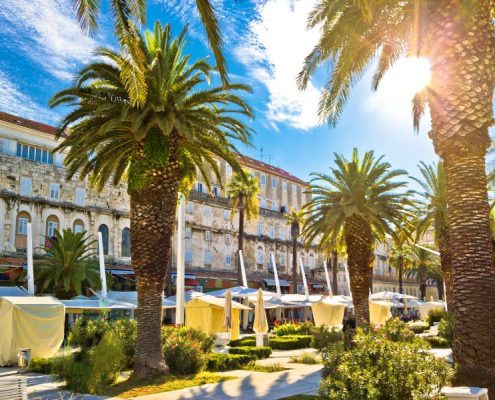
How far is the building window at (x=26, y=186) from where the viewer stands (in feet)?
130

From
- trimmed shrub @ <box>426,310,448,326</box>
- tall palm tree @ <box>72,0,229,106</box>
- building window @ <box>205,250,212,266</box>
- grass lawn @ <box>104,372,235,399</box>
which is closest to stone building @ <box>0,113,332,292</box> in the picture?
building window @ <box>205,250,212,266</box>

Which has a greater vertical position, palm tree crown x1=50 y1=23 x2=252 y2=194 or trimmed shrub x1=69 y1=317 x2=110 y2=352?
palm tree crown x1=50 y1=23 x2=252 y2=194

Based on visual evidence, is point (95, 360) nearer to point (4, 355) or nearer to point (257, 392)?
point (257, 392)

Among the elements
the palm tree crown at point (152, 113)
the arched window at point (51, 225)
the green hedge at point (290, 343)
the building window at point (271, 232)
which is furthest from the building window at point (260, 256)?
the palm tree crown at point (152, 113)

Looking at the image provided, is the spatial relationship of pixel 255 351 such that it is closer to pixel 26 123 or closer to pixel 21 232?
pixel 21 232

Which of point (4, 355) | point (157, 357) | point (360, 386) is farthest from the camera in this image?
point (4, 355)

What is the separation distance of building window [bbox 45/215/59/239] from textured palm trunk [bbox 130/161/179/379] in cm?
2855

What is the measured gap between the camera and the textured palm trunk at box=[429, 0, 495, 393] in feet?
30.9

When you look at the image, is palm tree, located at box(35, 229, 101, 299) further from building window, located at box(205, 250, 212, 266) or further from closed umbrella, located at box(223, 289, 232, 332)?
building window, located at box(205, 250, 212, 266)

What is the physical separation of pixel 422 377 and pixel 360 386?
97cm

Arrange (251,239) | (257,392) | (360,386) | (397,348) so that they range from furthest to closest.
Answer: (251,239) → (257,392) → (397,348) → (360,386)

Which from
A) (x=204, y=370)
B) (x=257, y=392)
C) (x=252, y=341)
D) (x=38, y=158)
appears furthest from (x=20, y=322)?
(x=38, y=158)

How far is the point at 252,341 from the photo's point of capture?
2391 centimetres

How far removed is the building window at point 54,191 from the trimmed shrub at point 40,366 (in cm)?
2518
